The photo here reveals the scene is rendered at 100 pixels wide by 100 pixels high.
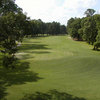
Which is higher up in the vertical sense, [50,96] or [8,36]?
[8,36]

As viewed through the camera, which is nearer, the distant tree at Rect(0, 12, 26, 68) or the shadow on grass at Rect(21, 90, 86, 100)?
the distant tree at Rect(0, 12, 26, 68)

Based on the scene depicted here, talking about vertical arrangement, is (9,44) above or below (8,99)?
above

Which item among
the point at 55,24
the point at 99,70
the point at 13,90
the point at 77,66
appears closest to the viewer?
the point at 13,90

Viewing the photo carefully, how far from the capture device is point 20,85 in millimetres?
11016

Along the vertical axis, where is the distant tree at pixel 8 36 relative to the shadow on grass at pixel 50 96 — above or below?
above

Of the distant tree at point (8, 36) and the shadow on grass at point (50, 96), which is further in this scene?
the shadow on grass at point (50, 96)

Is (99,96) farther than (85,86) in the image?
No

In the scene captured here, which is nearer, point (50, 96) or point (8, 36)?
point (8, 36)

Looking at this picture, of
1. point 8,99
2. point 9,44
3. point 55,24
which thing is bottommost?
point 8,99

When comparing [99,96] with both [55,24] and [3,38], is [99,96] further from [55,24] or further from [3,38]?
[55,24]

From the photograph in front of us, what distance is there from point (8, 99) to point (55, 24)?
129 meters

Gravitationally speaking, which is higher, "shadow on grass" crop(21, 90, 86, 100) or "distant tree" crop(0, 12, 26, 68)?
"distant tree" crop(0, 12, 26, 68)

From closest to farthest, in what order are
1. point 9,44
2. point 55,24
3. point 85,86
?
point 9,44
point 85,86
point 55,24

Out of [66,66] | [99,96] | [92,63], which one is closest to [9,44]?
[99,96]
